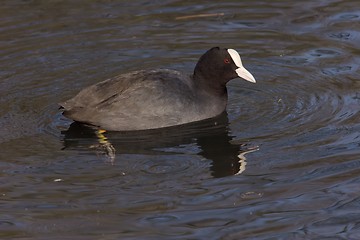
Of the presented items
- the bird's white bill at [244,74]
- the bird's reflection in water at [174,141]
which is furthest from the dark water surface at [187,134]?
the bird's white bill at [244,74]

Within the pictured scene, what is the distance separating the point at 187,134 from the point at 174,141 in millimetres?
218

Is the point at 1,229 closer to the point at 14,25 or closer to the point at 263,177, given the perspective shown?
the point at 263,177

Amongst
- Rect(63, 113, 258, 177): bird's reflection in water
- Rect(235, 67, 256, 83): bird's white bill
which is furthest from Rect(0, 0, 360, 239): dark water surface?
Rect(235, 67, 256, 83): bird's white bill

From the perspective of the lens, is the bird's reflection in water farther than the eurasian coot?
No

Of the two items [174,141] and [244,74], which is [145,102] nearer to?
[174,141]

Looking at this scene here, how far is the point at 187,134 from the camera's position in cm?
752

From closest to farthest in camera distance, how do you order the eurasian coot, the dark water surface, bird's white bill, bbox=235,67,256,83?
1. the dark water surface
2. the eurasian coot
3. bird's white bill, bbox=235,67,256,83

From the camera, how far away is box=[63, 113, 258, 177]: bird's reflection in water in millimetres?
6914

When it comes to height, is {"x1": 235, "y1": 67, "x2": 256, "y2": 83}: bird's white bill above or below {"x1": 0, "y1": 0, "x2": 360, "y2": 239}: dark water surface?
above

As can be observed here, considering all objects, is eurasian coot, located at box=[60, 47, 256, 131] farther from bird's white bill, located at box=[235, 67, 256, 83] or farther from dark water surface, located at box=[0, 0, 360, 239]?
dark water surface, located at box=[0, 0, 360, 239]

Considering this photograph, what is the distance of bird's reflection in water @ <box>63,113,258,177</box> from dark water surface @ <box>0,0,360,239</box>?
0.7 inches

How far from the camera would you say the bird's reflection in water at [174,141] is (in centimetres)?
691

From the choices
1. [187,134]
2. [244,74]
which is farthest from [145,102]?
[244,74]

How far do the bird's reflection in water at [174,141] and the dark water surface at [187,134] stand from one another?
0.02m
